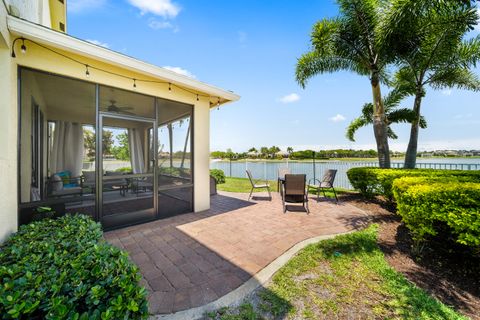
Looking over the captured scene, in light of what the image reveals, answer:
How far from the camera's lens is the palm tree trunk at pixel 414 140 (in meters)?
6.97

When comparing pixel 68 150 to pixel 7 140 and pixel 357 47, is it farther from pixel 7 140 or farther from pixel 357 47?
pixel 357 47

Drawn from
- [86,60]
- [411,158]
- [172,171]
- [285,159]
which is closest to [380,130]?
[411,158]

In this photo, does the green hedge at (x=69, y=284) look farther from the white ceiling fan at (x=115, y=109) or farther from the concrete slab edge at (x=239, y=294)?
the white ceiling fan at (x=115, y=109)

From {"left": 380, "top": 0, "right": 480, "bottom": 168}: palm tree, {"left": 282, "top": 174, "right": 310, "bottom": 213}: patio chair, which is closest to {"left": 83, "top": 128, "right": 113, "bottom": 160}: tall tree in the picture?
{"left": 282, "top": 174, "right": 310, "bottom": 213}: patio chair

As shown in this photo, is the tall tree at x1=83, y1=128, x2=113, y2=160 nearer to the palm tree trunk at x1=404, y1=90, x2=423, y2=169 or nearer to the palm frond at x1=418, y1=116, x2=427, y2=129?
the palm tree trunk at x1=404, y1=90, x2=423, y2=169

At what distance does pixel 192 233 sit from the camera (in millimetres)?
3686

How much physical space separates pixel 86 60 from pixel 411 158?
9.69m

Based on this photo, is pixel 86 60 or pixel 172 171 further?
pixel 172 171

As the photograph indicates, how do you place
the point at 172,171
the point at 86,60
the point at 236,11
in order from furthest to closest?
the point at 236,11 → the point at 172,171 → the point at 86,60

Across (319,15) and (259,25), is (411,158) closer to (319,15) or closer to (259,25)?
(319,15)

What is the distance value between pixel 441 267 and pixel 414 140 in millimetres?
6104

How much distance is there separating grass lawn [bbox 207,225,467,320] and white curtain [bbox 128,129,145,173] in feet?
11.1

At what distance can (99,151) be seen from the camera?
3682mm

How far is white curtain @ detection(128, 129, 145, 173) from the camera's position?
4.18 meters
